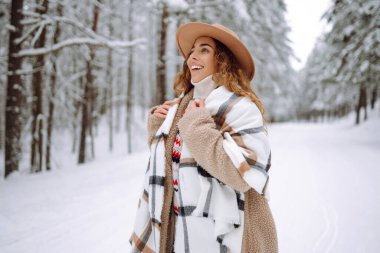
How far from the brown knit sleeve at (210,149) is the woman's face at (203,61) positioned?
36 cm

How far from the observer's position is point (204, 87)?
69.6 inches

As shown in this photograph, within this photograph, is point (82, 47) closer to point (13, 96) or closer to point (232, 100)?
point (13, 96)

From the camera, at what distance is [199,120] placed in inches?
57.6

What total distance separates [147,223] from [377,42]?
1159cm

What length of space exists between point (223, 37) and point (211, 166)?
0.86 metres

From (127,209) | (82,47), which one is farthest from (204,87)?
(82,47)

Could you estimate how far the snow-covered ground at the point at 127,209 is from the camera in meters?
3.49

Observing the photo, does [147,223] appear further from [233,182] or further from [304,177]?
[304,177]

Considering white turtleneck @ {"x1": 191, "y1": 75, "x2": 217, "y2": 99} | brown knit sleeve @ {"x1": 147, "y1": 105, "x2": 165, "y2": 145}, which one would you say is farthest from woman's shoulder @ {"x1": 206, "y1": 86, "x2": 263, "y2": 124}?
brown knit sleeve @ {"x1": 147, "y1": 105, "x2": 165, "y2": 145}

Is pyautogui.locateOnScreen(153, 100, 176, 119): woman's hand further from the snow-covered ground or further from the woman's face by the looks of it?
the snow-covered ground

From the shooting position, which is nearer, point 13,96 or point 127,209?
point 127,209

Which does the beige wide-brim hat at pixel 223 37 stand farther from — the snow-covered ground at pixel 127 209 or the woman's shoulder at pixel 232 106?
the snow-covered ground at pixel 127 209

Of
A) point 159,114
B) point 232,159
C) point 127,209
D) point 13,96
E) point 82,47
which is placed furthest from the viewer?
point 82,47

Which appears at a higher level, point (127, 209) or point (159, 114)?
point (159, 114)
